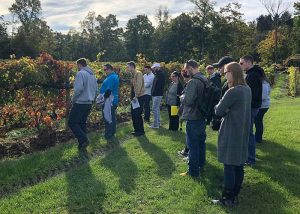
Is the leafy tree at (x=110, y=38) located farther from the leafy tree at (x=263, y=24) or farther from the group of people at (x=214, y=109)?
the group of people at (x=214, y=109)

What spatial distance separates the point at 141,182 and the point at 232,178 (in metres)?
1.76

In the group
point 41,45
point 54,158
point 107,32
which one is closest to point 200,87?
point 54,158

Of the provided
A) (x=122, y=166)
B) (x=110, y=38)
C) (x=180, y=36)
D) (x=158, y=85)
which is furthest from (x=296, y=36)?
(x=122, y=166)

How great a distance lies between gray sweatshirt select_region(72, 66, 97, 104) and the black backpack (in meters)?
3.16

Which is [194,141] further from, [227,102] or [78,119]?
[78,119]

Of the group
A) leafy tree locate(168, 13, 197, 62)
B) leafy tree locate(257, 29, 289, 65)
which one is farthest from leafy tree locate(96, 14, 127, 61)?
leafy tree locate(257, 29, 289, 65)

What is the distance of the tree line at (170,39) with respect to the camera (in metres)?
55.2

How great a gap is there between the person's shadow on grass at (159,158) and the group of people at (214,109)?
1.29ft

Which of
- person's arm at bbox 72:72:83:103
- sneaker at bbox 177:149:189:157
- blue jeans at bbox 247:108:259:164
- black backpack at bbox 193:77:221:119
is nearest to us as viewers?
black backpack at bbox 193:77:221:119

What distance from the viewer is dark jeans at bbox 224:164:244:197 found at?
5531 mm

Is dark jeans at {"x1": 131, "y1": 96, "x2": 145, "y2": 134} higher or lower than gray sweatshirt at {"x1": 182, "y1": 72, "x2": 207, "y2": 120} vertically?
lower

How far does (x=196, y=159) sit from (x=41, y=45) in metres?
50.8

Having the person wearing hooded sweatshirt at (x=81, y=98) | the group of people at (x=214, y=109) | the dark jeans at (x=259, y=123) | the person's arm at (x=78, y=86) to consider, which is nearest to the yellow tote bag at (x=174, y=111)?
the group of people at (x=214, y=109)

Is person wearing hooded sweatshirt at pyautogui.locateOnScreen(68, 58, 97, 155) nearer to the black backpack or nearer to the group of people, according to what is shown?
the group of people
